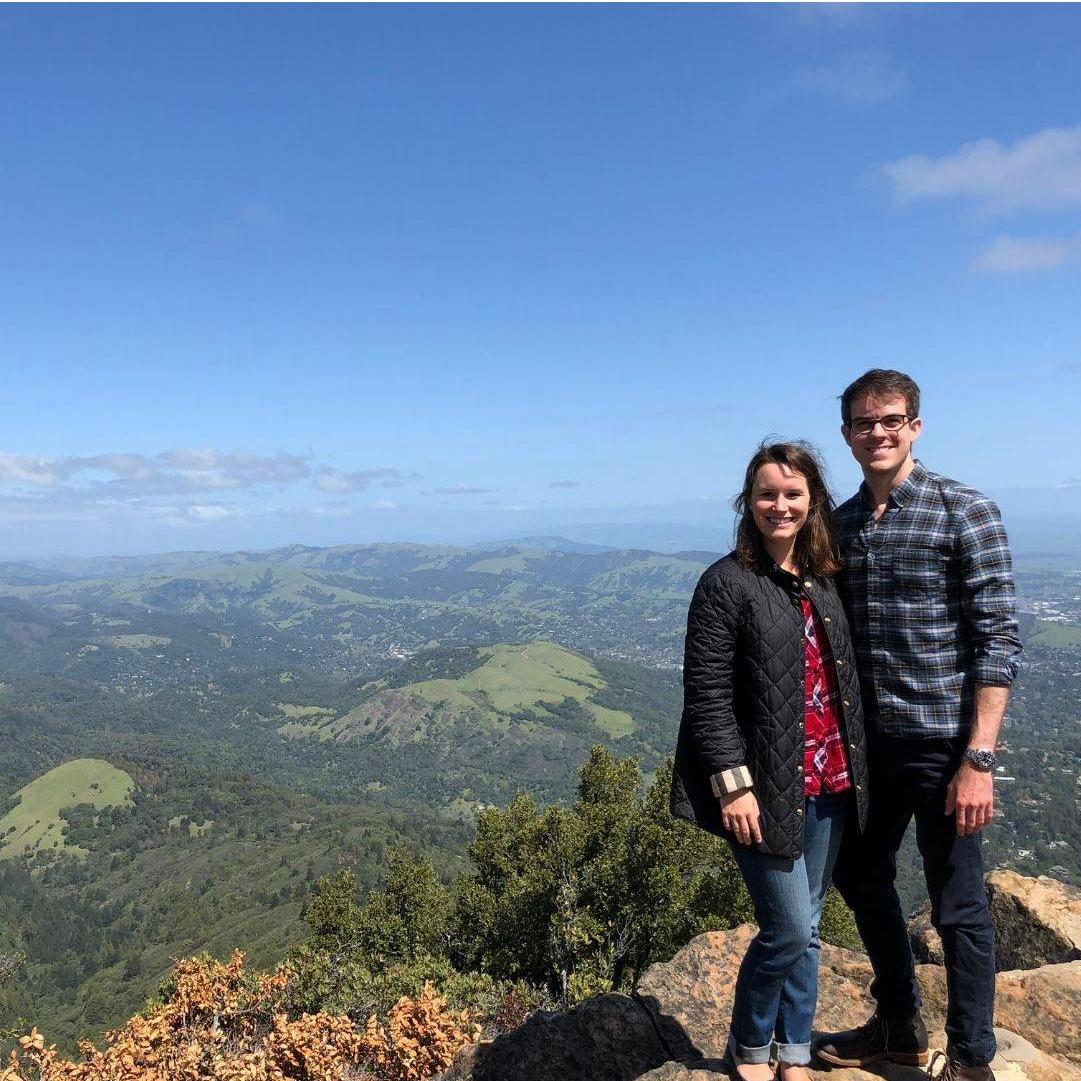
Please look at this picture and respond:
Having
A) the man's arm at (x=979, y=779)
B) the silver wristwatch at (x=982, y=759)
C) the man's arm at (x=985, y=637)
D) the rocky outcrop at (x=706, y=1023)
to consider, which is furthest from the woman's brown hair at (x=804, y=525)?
the rocky outcrop at (x=706, y=1023)

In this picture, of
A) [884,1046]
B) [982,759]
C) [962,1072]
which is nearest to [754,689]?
[982,759]

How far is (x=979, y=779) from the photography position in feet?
14.1

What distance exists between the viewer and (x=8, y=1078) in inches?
273

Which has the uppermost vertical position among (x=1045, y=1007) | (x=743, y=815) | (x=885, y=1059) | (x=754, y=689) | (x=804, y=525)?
(x=804, y=525)

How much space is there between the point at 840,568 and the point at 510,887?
93.2 feet

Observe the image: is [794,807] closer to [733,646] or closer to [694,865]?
[733,646]

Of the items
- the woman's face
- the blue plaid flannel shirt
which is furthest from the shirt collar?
the woman's face

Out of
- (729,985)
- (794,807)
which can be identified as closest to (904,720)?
(794,807)

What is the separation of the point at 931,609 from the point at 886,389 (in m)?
1.52

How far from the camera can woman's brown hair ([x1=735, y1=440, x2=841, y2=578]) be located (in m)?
4.47

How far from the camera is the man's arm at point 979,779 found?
13.7 ft

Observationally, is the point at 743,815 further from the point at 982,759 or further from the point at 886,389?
the point at 886,389

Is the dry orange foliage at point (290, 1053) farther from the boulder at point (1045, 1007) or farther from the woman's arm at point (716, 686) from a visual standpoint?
the woman's arm at point (716, 686)

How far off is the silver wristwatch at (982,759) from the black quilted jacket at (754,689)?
3.49 feet
